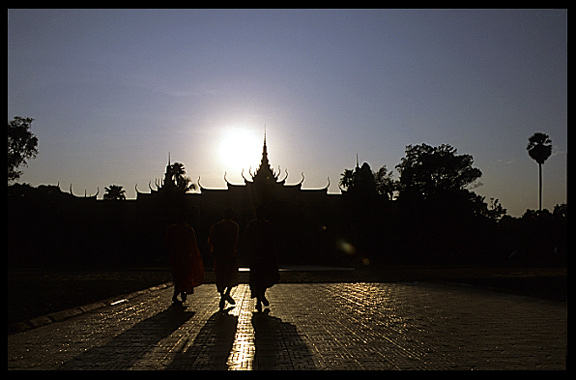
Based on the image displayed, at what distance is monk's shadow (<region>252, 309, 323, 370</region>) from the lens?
6.41 meters

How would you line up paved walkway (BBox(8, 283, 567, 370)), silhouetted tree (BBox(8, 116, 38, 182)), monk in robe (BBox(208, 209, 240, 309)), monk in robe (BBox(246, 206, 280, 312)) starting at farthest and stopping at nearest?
silhouetted tree (BBox(8, 116, 38, 182)) < monk in robe (BBox(208, 209, 240, 309)) < monk in robe (BBox(246, 206, 280, 312)) < paved walkway (BBox(8, 283, 567, 370))

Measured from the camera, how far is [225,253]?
42.3 ft

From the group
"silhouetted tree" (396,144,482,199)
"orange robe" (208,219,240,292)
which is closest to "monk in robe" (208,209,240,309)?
"orange robe" (208,219,240,292)

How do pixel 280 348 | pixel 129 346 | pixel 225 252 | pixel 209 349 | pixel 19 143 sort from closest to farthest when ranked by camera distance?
1. pixel 209 349
2. pixel 280 348
3. pixel 129 346
4. pixel 225 252
5. pixel 19 143

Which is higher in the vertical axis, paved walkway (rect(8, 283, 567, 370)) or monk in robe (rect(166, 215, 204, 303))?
monk in robe (rect(166, 215, 204, 303))

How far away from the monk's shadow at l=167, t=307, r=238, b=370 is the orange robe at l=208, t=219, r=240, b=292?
2449 millimetres

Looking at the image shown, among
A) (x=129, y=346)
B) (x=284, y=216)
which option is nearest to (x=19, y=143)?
(x=284, y=216)

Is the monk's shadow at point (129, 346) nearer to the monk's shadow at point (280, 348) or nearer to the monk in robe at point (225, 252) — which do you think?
the monk's shadow at point (280, 348)

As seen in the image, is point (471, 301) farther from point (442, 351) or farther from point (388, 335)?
point (442, 351)

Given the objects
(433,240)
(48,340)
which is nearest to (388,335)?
(48,340)

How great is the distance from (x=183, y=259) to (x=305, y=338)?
5.49 metres

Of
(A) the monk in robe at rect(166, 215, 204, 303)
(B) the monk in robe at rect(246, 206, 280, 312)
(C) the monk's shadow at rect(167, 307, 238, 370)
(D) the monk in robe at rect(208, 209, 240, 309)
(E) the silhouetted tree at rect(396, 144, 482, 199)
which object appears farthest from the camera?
(E) the silhouetted tree at rect(396, 144, 482, 199)

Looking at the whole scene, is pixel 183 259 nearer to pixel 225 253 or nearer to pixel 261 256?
pixel 225 253

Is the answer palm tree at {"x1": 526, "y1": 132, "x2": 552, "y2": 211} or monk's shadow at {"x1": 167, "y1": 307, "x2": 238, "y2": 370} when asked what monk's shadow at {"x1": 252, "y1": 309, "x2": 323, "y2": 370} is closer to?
monk's shadow at {"x1": 167, "y1": 307, "x2": 238, "y2": 370}
